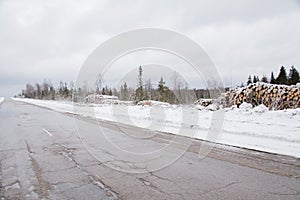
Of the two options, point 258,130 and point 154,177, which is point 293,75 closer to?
point 258,130

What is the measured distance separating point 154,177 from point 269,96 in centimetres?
1287

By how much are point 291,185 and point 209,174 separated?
147 cm

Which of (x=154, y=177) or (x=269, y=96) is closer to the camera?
(x=154, y=177)

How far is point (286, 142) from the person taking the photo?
8.22 meters

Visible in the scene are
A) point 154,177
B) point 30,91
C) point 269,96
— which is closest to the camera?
point 154,177

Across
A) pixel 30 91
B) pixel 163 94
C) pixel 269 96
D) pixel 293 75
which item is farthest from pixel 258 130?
pixel 30 91

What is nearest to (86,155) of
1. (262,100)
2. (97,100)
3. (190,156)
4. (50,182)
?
(50,182)

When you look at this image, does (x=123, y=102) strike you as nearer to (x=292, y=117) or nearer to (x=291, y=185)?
(x=292, y=117)

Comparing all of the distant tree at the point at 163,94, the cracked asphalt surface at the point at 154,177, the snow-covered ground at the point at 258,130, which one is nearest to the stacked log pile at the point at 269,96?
the snow-covered ground at the point at 258,130

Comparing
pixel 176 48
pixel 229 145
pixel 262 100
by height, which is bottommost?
pixel 229 145

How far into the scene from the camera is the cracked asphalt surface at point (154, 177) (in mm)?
4246

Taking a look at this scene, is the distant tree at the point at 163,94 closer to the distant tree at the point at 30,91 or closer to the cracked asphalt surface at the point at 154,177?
the cracked asphalt surface at the point at 154,177

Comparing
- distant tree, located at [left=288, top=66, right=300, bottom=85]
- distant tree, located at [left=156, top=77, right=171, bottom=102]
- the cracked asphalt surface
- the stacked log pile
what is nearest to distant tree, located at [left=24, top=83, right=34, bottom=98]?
distant tree, located at [left=156, top=77, right=171, bottom=102]

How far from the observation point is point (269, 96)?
15617 mm
